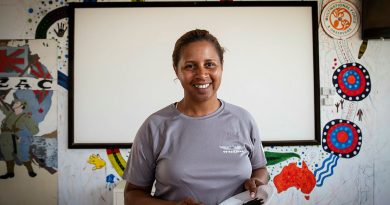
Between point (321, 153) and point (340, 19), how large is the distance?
1.16m

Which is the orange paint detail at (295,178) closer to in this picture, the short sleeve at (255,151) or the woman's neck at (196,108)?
the short sleeve at (255,151)

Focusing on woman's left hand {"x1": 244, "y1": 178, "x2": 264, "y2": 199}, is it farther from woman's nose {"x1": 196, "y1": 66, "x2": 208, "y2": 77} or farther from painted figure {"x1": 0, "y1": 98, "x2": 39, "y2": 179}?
painted figure {"x1": 0, "y1": 98, "x2": 39, "y2": 179}

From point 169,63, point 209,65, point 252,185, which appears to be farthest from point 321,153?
point 209,65

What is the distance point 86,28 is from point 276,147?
1877 millimetres

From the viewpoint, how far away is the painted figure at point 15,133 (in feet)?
7.37

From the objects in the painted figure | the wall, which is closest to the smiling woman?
the wall

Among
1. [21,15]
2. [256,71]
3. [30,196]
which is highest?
[21,15]

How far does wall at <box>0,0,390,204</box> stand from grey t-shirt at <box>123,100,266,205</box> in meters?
1.46

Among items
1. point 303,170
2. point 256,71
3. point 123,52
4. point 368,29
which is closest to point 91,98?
point 123,52

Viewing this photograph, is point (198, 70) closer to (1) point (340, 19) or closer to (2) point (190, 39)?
(2) point (190, 39)

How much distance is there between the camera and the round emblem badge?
7.57 ft

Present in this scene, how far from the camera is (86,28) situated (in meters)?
2.24

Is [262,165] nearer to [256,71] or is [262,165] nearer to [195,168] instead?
[195,168]

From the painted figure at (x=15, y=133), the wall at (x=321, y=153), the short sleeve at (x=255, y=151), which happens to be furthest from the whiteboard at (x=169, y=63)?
the short sleeve at (x=255, y=151)
